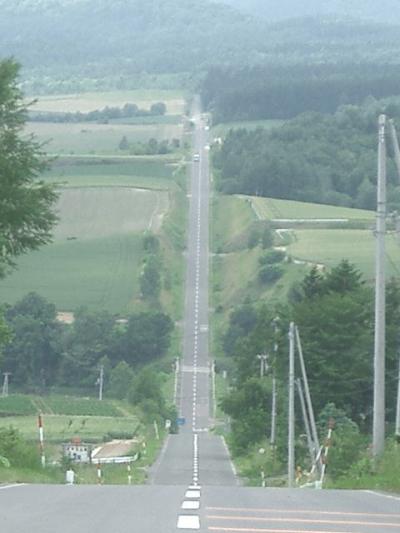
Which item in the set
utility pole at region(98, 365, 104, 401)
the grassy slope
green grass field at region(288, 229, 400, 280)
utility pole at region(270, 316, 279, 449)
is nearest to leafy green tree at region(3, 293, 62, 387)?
utility pole at region(98, 365, 104, 401)

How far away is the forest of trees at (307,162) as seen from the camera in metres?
104

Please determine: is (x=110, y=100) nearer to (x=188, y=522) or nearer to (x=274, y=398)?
(x=274, y=398)

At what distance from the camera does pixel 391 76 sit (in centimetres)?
18138

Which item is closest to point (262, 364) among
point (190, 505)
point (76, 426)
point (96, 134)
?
point (76, 426)

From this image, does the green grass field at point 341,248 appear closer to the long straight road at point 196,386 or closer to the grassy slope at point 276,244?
the grassy slope at point 276,244

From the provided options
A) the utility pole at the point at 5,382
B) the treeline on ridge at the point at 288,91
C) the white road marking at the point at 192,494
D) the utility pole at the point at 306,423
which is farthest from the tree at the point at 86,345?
the treeline on ridge at the point at 288,91

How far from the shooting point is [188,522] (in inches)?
460

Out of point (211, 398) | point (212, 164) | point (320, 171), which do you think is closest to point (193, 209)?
point (320, 171)

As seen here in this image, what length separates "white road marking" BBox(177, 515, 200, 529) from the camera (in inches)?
449

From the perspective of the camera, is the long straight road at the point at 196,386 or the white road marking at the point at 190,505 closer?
the white road marking at the point at 190,505

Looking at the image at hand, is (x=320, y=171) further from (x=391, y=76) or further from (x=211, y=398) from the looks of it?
(x=391, y=76)

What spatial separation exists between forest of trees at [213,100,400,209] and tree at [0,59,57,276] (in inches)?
2805

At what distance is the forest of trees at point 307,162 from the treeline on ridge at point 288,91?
25.0m

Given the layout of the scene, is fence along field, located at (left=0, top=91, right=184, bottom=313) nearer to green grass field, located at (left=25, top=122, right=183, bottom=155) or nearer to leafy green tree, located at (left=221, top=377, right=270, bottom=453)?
green grass field, located at (left=25, top=122, right=183, bottom=155)
